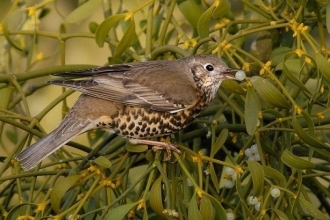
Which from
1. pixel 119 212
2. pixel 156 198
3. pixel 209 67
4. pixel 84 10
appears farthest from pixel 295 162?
pixel 84 10

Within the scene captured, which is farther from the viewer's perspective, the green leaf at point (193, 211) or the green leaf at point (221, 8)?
the green leaf at point (221, 8)

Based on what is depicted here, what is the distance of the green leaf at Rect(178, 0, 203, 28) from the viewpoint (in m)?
3.08

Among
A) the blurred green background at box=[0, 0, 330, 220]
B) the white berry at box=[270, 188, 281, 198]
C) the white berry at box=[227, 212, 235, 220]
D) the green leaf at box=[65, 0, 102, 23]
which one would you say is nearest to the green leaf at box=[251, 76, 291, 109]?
the blurred green background at box=[0, 0, 330, 220]

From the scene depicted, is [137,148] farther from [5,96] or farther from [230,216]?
[5,96]

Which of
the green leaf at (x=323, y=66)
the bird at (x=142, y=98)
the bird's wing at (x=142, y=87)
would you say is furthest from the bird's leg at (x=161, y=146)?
the green leaf at (x=323, y=66)

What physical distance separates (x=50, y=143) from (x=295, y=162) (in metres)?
0.87

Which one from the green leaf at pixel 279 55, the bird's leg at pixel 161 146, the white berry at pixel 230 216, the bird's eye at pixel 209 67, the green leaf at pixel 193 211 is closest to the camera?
the green leaf at pixel 193 211

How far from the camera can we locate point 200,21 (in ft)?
9.29

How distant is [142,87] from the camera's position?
128 inches

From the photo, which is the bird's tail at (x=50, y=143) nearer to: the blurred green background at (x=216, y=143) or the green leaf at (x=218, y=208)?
the blurred green background at (x=216, y=143)

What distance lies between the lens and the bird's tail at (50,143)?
2895mm

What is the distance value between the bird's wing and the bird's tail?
0.13 meters

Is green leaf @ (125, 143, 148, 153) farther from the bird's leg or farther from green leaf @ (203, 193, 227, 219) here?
green leaf @ (203, 193, 227, 219)

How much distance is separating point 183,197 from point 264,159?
260 millimetres
